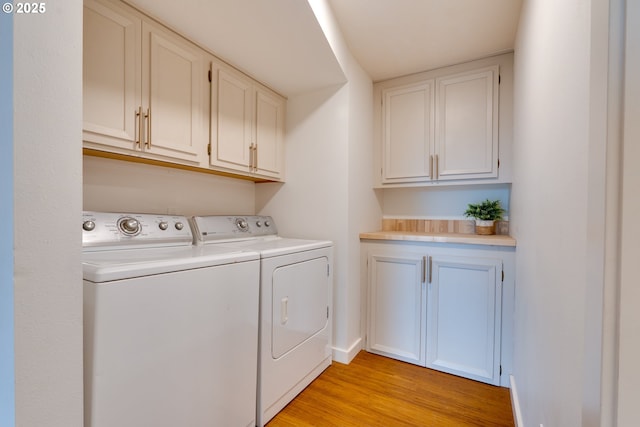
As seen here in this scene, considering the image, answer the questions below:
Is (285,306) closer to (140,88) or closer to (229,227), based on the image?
(229,227)

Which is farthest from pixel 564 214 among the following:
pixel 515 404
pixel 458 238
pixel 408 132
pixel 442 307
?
pixel 408 132

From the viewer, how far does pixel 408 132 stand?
2363mm

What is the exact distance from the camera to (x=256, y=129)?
2.00m

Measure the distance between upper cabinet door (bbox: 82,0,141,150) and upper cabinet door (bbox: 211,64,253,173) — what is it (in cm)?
44

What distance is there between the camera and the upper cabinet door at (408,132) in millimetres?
2281

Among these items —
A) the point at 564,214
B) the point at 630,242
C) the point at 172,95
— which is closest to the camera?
the point at 630,242

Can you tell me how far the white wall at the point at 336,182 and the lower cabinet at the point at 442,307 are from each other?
0.20 meters

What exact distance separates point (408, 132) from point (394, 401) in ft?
6.39

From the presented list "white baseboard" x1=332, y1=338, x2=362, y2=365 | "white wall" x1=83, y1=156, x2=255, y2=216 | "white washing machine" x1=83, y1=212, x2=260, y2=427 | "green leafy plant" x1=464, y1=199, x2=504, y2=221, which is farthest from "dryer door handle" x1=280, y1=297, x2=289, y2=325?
"green leafy plant" x1=464, y1=199, x2=504, y2=221

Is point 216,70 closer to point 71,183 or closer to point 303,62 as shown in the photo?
point 303,62

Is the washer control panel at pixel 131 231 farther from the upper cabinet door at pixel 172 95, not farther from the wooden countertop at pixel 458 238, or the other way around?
the wooden countertop at pixel 458 238

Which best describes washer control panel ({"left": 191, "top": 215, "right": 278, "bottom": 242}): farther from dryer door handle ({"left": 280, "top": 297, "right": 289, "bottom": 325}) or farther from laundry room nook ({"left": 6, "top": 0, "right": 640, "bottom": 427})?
dryer door handle ({"left": 280, "top": 297, "right": 289, "bottom": 325})

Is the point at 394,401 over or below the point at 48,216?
below

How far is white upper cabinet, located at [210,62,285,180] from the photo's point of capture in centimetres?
171
